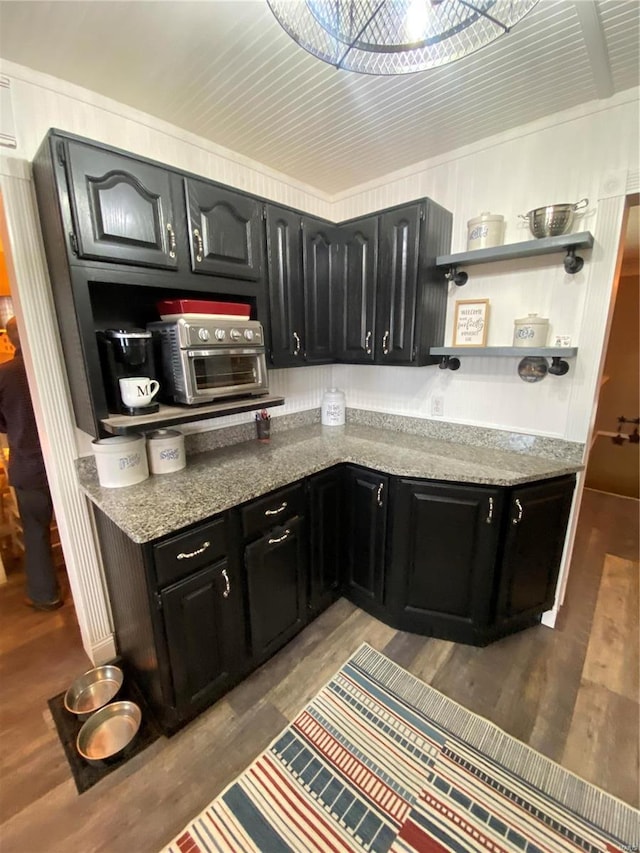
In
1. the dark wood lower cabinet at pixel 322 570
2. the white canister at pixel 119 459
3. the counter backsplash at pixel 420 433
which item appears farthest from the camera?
the counter backsplash at pixel 420 433

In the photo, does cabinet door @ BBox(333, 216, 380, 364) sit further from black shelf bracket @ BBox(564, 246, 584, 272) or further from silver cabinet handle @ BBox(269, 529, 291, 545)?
silver cabinet handle @ BBox(269, 529, 291, 545)

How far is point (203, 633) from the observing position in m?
1.45

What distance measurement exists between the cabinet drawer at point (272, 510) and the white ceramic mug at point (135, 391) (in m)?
0.62

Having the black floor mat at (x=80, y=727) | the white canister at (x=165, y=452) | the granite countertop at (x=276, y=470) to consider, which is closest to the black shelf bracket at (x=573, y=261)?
the granite countertop at (x=276, y=470)

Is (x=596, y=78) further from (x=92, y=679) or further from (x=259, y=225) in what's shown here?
(x=92, y=679)

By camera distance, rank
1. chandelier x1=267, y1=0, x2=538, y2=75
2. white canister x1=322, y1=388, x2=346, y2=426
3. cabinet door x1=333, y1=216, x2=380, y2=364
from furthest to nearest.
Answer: white canister x1=322, y1=388, x2=346, y2=426
cabinet door x1=333, y1=216, x2=380, y2=364
chandelier x1=267, y1=0, x2=538, y2=75

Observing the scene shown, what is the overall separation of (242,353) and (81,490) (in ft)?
3.20

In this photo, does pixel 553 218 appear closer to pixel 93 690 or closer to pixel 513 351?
pixel 513 351

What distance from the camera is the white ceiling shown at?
1.14 metres

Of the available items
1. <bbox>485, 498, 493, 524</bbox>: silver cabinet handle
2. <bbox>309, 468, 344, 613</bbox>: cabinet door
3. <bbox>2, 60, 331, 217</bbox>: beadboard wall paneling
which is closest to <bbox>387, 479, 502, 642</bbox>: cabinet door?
<bbox>485, 498, 493, 524</bbox>: silver cabinet handle

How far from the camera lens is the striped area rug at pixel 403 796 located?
3.84 ft

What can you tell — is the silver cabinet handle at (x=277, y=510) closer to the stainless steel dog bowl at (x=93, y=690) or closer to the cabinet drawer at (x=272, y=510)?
the cabinet drawer at (x=272, y=510)

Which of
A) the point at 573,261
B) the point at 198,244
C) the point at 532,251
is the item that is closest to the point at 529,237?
the point at 532,251

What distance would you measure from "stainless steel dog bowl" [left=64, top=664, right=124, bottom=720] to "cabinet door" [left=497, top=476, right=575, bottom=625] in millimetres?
1927
